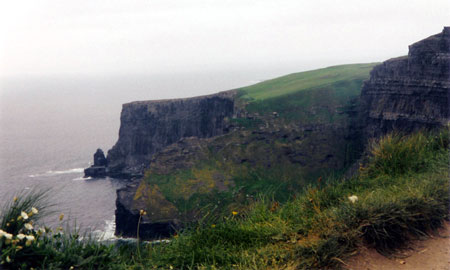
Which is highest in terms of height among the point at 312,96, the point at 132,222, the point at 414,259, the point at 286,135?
the point at 312,96

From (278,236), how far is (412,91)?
205ft

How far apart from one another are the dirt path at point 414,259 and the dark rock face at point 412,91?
46.5 metres

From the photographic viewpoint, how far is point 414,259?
6.71 m

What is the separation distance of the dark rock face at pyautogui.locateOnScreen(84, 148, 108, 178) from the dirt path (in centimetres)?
9985

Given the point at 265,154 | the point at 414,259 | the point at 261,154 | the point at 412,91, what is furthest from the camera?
the point at 261,154

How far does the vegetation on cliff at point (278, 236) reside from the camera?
6246 mm

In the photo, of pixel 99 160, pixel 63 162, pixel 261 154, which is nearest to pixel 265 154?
pixel 261 154

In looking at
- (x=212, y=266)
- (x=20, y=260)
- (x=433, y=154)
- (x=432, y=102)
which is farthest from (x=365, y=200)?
(x=432, y=102)

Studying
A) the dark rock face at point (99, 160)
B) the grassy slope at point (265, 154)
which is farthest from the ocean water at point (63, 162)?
the grassy slope at point (265, 154)

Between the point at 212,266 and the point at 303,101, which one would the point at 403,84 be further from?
the point at 212,266

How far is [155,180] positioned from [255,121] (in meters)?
22.9

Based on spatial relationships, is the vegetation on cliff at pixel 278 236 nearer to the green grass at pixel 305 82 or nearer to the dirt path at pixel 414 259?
the dirt path at pixel 414 259

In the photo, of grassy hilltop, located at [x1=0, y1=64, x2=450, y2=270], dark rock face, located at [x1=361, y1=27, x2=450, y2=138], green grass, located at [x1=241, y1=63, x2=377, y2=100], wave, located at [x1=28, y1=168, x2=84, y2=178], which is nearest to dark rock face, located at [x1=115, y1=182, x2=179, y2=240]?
dark rock face, located at [x1=361, y1=27, x2=450, y2=138]

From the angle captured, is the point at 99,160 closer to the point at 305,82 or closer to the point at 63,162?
the point at 63,162
